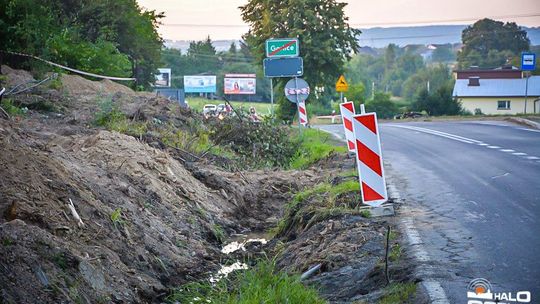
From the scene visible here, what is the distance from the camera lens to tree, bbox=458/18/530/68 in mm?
99562

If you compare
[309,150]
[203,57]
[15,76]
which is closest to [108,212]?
[15,76]

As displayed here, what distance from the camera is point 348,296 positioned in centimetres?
745

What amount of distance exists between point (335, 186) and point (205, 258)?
2.99m

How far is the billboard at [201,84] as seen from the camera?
9656cm

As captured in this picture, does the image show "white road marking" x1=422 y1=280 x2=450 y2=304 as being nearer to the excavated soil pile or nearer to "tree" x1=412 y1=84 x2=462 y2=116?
the excavated soil pile

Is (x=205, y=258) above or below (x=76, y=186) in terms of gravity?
below

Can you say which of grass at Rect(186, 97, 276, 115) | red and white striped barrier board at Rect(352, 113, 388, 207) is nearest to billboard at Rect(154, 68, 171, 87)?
grass at Rect(186, 97, 276, 115)

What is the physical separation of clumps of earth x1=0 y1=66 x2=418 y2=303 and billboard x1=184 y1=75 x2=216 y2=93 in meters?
79.7

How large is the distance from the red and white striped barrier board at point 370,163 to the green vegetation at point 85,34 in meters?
13.4

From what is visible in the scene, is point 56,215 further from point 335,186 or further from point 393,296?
point 335,186

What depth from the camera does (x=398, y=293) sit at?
6.92m

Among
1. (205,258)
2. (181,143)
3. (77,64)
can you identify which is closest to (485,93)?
(77,64)

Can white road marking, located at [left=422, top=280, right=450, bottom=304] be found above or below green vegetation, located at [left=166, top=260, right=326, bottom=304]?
above

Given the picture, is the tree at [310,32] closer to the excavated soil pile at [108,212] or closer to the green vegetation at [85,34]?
the green vegetation at [85,34]
